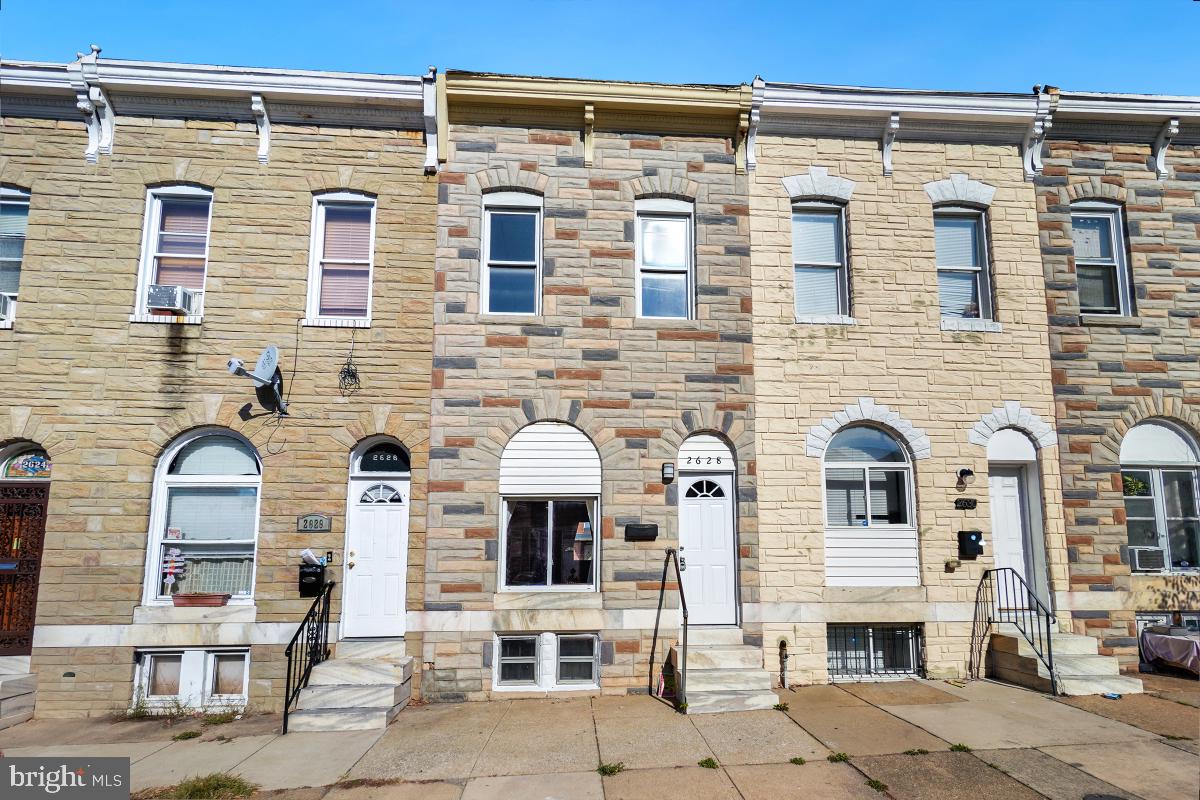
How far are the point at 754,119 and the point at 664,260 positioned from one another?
2.29 m

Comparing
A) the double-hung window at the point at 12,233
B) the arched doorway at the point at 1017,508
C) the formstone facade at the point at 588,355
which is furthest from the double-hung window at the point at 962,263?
the double-hung window at the point at 12,233

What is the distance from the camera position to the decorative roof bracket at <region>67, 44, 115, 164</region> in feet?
28.2

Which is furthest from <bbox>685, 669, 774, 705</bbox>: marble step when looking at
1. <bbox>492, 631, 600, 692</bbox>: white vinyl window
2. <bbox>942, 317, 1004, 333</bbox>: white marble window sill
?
<bbox>942, 317, 1004, 333</bbox>: white marble window sill

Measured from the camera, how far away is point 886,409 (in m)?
9.16

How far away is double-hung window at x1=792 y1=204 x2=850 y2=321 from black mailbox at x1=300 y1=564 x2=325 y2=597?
6966mm

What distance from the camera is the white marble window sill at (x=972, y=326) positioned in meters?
9.42

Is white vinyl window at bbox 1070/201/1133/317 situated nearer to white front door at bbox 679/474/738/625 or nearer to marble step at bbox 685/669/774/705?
white front door at bbox 679/474/738/625

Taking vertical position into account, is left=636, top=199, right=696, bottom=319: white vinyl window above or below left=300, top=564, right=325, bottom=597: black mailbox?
Answer: above

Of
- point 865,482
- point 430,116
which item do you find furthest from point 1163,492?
point 430,116

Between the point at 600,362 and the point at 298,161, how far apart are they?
4793mm

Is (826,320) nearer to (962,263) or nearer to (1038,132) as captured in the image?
(962,263)

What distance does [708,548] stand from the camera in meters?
8.77

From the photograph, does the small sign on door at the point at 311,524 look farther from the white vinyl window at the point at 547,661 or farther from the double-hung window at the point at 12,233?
the double-hung window at the point at 12,233

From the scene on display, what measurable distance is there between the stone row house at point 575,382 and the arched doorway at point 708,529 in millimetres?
46
